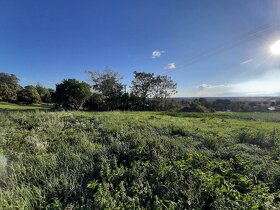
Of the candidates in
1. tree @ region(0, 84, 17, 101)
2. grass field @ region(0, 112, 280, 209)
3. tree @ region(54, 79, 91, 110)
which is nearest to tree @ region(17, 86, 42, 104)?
tree @ region(0, 84, 17, 101)

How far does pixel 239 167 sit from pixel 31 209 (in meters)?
4.05

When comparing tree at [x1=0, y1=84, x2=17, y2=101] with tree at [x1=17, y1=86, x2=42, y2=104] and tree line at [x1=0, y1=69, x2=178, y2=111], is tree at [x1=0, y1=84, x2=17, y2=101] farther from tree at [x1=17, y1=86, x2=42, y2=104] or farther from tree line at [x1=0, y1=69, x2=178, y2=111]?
tree line at [x1=0, y1=69, x2=178, y2=111]

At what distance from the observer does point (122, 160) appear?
16.9ft

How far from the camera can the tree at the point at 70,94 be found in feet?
112

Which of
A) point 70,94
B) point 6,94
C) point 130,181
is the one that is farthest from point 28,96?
point 130,181

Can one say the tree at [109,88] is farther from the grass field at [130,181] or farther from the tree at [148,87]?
the grass field at [130,181]

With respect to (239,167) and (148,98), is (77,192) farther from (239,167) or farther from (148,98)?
(148,98)

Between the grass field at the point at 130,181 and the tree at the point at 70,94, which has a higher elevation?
the tree at the point at 70,94

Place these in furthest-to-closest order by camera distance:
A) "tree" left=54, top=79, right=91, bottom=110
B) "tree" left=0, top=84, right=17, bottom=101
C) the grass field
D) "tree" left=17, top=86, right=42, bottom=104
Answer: "tree" left=17, top=86, right=42, bottom=104 → "tree" left=0, top=84, right=17, bottom=101 → "tree" left=54, top=79, right=91, bottom=110 → the grass field

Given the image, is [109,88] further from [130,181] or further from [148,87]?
[130,181]

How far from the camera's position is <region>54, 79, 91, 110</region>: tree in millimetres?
34125

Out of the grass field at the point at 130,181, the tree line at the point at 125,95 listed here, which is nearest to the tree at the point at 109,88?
the tree line at the point at 125,95

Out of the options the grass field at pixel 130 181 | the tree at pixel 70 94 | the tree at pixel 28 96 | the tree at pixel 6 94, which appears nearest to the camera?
the grass field at pixel 130 181

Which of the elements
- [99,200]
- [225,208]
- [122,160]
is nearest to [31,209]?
[99,200]
